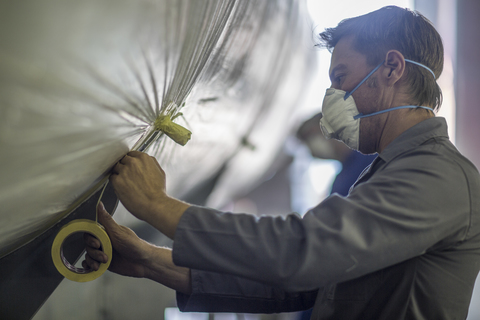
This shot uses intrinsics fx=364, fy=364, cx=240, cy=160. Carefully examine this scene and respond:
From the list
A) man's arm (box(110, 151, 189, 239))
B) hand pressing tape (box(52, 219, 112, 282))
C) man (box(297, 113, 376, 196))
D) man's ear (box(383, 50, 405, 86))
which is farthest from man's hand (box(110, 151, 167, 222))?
man (box(297, 113, 376, 196))

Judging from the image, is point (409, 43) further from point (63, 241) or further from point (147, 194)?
point (63, 241)

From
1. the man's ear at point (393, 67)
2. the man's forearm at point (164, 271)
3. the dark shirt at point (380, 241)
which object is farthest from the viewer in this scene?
the man's forearm at point (164, 271)

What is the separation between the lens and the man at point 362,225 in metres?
0.63

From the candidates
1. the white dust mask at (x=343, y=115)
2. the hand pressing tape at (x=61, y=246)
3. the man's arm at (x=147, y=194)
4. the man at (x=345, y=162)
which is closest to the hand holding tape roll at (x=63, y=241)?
the hand pressing tape at (x=61, y=246)

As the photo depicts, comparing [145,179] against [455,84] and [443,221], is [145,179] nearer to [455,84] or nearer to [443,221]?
[443,221]

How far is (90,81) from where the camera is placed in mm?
507

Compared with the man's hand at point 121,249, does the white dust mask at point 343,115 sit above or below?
above

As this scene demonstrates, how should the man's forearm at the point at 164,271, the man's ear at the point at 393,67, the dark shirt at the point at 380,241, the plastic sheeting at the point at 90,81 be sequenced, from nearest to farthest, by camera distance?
the plastic sheeting at the point at 90,81, the dark shirt at the point at 380,241, the man's ear at the point at 393,67, the man's forearm at the point at 164,271

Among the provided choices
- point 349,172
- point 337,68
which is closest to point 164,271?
point 337,68

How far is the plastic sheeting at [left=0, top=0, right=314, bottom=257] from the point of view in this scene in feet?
1.38

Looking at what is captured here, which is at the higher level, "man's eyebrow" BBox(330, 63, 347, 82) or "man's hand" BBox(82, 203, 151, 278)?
"man's eyebrow" BBox(330, 63, 347, 82)

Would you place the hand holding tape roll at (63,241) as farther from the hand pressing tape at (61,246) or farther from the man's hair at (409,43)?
the man's hair at (409,43)

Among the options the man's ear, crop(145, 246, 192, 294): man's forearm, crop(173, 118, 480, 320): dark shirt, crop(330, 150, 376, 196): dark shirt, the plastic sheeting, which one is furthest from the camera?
crop(330, 150, 376, 196): dark shirt

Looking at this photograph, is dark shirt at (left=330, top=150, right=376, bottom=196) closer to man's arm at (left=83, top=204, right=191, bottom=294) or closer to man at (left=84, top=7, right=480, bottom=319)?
man at (left=84, top=7, right=480, bottom=319)
